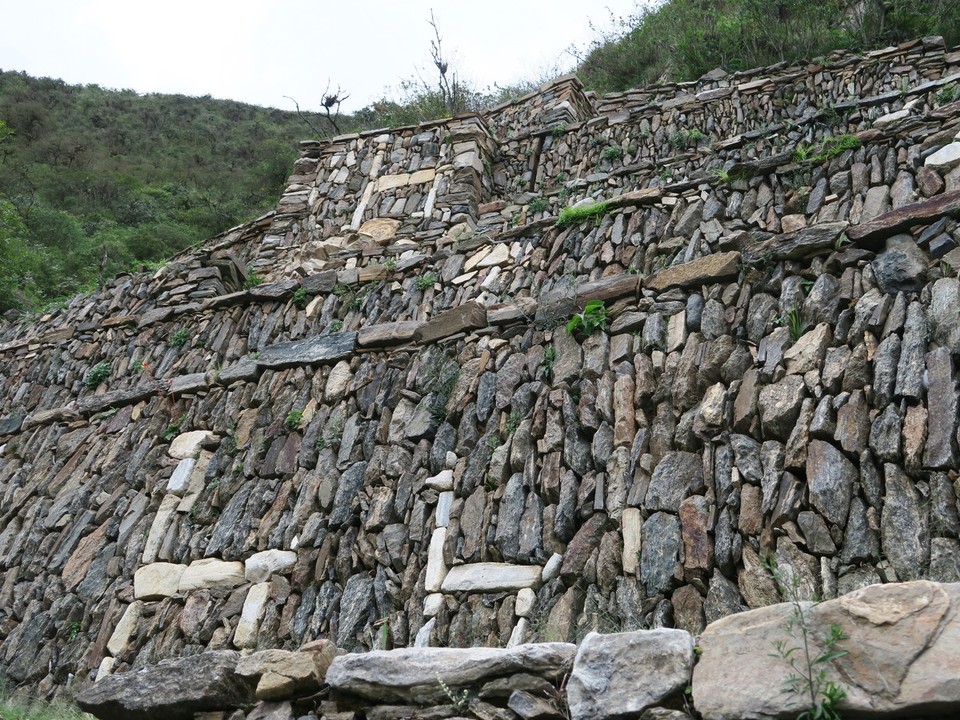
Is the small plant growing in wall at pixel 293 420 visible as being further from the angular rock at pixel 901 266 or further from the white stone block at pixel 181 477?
the angular rock at pixel 901 266

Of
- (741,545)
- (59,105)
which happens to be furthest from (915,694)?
(59,105)

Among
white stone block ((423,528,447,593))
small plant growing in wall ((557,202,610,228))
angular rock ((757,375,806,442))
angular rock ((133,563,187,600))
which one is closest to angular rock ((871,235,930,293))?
angular rock ((757,375,806,442))

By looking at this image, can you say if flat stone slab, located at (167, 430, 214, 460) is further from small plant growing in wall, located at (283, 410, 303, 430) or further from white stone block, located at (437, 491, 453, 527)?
white stone block, located at (437, 491, 453, 527)

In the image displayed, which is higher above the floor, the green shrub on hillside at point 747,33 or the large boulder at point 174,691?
the green shrub on hillside at point 747,33

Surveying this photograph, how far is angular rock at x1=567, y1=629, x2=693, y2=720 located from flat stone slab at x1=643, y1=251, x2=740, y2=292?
151 inches

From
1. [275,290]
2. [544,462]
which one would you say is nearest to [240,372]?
[275,290]

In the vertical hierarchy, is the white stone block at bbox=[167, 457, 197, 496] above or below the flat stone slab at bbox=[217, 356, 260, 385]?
below

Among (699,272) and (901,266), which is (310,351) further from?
(901,266)

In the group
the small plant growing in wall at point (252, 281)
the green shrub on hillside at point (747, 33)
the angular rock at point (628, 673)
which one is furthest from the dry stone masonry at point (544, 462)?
the green shrub on hillside at point (747, 33)

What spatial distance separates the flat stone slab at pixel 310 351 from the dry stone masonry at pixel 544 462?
4 centimetres

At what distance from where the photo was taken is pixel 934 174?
7.04 m

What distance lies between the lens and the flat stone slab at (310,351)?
8.62 metres

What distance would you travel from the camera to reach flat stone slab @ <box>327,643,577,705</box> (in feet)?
11.6

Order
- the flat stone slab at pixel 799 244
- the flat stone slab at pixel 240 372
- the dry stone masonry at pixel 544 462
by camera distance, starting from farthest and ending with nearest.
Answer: the flat stone slab at pixel 240 372, the flat stone slab at pixel 799 244, the dry stone masonry at pixel 544 462
